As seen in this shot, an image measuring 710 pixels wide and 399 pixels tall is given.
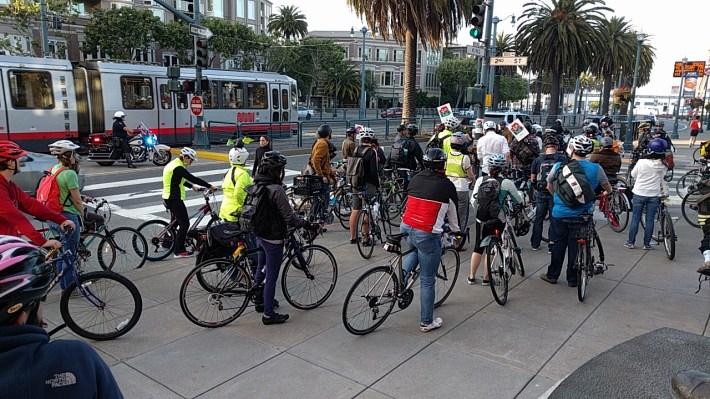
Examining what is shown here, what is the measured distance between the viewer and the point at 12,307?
166 cm

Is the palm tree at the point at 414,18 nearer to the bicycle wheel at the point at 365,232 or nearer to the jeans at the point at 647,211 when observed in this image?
the jeans at the point at 647,211

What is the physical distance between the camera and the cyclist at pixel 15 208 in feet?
15.0

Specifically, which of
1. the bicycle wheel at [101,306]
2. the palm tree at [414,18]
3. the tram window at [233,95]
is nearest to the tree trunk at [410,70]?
the palm tree at [414,18]

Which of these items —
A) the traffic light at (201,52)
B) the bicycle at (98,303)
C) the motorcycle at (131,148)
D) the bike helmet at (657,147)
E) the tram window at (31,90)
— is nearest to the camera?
the bicycle at (98,303)

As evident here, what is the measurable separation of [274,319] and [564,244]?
3802mm

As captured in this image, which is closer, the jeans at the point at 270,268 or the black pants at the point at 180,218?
the jeans at the point at 270,268

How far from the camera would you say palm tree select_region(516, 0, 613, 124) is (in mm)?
34438

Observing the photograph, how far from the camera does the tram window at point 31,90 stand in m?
17.4

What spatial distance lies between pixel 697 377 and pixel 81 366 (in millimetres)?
3202

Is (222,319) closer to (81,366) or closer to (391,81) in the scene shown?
(81,366)

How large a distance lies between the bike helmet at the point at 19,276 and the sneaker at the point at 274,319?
369cm

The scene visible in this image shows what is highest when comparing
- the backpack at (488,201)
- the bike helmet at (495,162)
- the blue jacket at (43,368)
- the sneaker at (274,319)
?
the bike helmet at (495,162)

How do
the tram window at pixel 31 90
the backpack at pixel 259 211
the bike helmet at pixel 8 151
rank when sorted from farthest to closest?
the tram window at pixel 31 90, the backpack at pixel 259 211, the bike helmet at pixel 8 151

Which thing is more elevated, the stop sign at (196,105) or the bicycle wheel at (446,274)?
the stop sign at (196,105)
